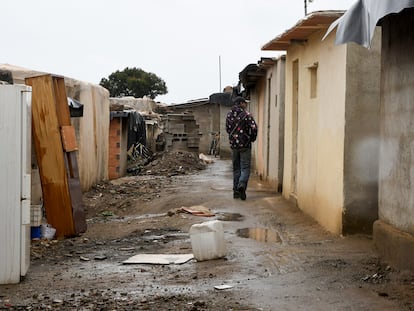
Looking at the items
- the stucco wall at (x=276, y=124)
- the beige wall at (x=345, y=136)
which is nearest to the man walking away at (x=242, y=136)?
the stucco wall at (x=276, y=124)

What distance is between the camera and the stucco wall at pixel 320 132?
841cm

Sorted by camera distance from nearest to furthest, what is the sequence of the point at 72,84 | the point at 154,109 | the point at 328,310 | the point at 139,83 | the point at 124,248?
the point at 328,310, the point at 124,248, the point at 72,84, the point at 154,109, the point at 139,83

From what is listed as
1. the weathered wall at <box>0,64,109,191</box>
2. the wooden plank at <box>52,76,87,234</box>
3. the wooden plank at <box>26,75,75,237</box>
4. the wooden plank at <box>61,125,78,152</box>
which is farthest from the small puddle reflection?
the weathered wall at <box>0,64,109,191</box>

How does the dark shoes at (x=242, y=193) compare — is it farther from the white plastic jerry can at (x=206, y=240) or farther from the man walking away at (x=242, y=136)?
the white plastic jerry can at (x=206, y=240)

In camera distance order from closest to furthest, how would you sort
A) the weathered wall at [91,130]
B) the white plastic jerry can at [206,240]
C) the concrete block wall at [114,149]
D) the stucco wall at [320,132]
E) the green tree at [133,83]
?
the white plastic jerry can at [206,240], the stucco wall at [320,132], the weathered wall at [91,130], the concrete block wall at [114,149], the green tree at [133,83]

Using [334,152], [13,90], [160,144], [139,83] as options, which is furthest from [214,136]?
[139,83]

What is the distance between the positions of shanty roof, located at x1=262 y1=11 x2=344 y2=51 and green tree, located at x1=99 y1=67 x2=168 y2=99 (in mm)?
52547

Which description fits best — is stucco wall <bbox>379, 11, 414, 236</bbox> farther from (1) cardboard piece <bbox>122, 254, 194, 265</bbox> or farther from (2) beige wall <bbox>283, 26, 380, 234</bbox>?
(1) cardboard piece <bbox>122, 254, 194, 265</bbox>

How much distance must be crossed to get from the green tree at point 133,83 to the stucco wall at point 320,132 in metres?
53.0

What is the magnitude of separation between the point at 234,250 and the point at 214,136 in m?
25.8

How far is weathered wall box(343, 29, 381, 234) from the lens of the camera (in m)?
8.06

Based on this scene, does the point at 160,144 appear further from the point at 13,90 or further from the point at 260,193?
the point at 13,90

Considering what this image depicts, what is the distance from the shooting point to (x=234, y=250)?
25.4ft

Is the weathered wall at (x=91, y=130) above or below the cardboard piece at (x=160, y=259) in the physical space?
above
